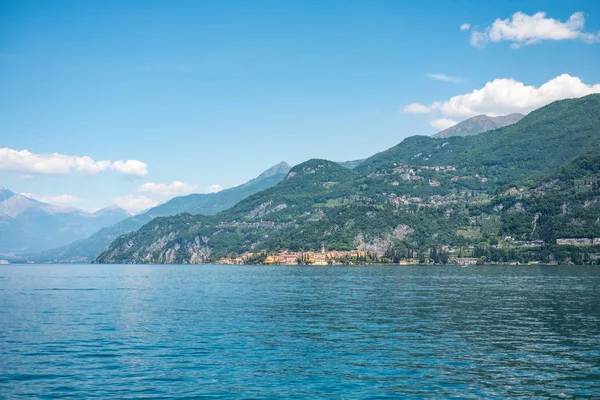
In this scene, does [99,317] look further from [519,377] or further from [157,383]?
[519,377]

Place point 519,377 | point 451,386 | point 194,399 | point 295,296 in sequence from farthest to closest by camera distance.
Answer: point 295,296 < point 519,377 < point 451,386 < point 194,399

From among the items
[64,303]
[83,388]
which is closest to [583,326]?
[83,388]

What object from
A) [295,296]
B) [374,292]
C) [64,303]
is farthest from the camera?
[374,292]

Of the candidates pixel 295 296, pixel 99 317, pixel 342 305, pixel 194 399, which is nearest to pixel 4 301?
pixel 99 317

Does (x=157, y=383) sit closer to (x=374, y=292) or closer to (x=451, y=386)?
(x=451, y=386)

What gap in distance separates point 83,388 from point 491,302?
74.7 m

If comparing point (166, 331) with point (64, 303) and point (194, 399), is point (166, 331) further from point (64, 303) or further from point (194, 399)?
point (64, 303)

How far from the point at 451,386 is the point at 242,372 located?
15.7 metres

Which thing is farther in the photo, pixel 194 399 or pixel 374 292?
pixel 374 292

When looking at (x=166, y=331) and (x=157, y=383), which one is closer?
→ (x=157, y=383)

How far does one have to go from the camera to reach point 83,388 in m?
38.2

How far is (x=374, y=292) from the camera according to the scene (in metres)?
117

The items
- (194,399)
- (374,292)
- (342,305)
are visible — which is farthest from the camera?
(374,292)

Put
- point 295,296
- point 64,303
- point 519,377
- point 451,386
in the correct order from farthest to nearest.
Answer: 1. point 295,296
2. point 64,303
3. point 519,377
4. point 451,386
